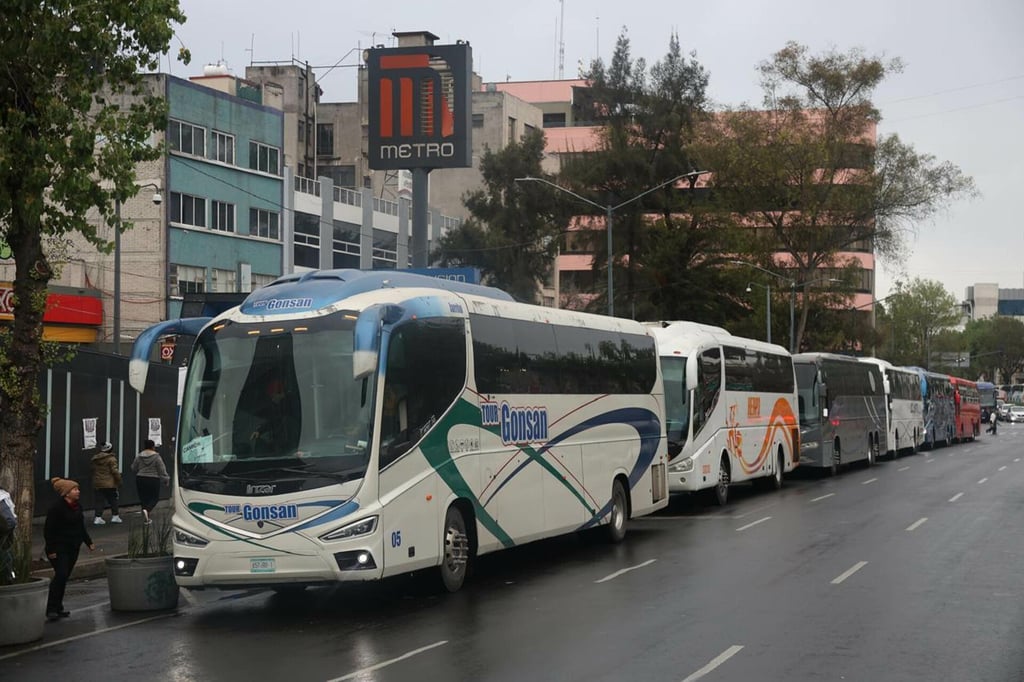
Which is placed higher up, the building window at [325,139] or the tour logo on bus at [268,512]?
the building window at [325,139]

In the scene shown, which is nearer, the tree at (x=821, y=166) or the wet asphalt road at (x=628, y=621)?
the wet asphalt road at (x=628, y=621)

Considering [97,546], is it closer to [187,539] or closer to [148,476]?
[148,476]

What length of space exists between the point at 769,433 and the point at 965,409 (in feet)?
146

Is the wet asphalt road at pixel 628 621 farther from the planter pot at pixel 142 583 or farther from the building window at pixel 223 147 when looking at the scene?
the building window at pixel 223 147

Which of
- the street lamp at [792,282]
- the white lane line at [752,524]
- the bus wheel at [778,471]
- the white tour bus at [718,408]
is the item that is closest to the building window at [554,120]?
the street lamp at [792,282]

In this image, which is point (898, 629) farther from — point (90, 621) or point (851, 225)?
point (851, 225)

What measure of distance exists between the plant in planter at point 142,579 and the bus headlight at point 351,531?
2.63 metres

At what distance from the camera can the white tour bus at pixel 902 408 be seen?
5053 centimetres

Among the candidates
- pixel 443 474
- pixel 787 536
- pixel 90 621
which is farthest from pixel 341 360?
pixel 787 536

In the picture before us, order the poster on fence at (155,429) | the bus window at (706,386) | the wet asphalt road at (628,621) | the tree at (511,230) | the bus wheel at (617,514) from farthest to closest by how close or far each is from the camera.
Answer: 1. the tree at (511,230)
2. the poster on fence at (155,429)
3. the bus window at (706,386)
4. the bus wheel at (617,514)
5. the wet asphalt road at (628,621)

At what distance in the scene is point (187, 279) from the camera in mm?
54156

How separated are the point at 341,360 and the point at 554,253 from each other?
59.6m

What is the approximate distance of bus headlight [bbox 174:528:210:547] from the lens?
1430cm

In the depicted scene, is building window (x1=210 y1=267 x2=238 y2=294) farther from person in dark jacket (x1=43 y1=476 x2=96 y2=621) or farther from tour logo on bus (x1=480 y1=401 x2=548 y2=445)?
person in dark jacket (x1=43 y1=476 x2=96 y2=621)
